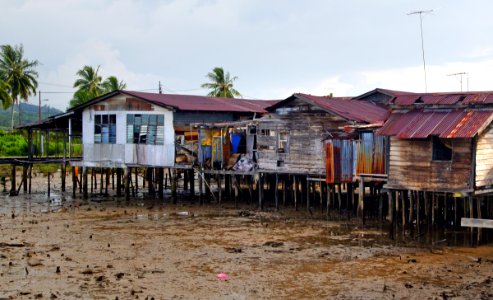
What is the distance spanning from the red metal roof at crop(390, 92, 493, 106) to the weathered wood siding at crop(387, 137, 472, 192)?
1.43 m

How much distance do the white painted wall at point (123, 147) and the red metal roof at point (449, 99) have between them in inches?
468

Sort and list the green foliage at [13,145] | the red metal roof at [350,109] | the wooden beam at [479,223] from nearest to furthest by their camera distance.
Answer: the wooden beam at [479,223] < the red metal roof at [350,109] < the green foliage at [13,145]

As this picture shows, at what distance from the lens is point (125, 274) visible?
17141 millimetres

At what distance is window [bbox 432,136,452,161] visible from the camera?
21.5 metres

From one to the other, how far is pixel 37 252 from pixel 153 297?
21.8ft

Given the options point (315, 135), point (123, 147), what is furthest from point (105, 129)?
point (315, 135)

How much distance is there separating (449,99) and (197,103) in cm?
1425

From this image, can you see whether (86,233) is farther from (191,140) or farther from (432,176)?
(432,176)

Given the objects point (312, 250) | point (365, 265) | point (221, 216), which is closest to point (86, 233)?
point (221, 216)

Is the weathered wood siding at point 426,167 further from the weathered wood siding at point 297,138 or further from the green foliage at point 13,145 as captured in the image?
the green foliage at point 13,145

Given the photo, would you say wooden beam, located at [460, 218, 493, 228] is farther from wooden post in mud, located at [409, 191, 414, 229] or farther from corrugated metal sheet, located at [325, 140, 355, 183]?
corrugated metal sheet, located at [325, 140, 355, 183]

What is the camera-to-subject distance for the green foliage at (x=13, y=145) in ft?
167

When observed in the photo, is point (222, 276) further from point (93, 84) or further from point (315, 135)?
point (93, 84)

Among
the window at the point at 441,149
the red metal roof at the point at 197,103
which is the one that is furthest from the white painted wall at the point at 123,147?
the window at the point at 441,149
